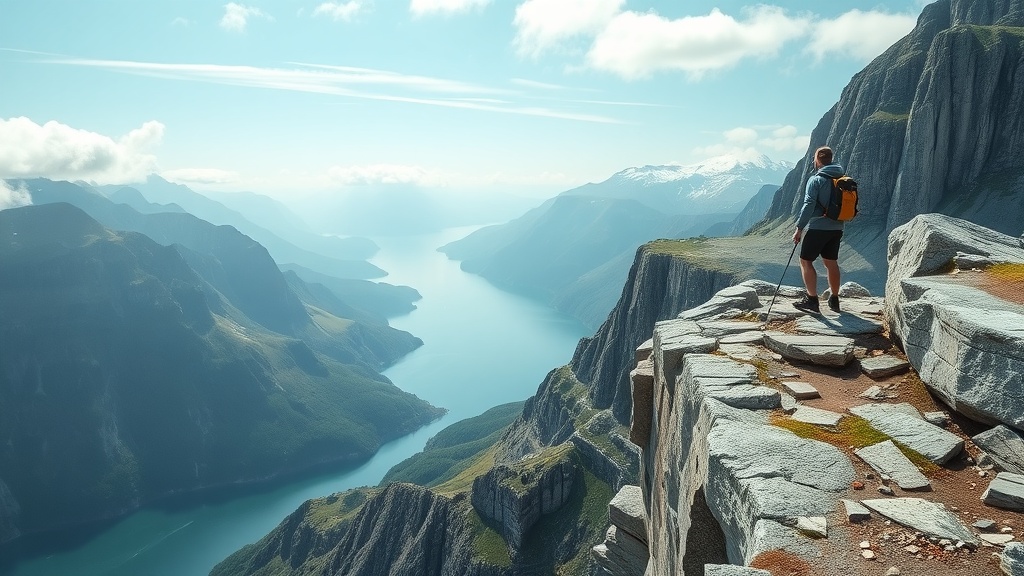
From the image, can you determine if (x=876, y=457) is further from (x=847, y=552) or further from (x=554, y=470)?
(x=554, y=470)

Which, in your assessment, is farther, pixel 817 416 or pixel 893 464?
pixel 817 416

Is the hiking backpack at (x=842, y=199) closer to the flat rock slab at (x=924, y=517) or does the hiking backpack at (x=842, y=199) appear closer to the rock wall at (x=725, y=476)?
the rock wall at (x=725, y=476)

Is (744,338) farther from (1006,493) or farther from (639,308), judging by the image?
(639,308)

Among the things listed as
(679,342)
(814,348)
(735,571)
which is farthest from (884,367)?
(735,571)

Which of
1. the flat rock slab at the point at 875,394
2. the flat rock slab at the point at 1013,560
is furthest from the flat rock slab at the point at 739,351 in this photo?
the flat rock slab at the point at 1013,560

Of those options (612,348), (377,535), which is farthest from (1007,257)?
(612,348)

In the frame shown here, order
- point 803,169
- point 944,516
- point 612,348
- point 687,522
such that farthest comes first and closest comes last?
point 803,169 < point 612,348 < point 687,522 < point 944,516
